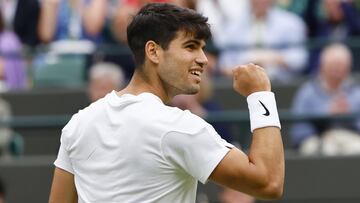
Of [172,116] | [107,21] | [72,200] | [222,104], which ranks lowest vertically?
[72,200]

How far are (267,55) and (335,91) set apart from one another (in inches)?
45.8

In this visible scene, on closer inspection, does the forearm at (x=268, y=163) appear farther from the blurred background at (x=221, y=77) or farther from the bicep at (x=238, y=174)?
the blurred background at (x=221, y=77)

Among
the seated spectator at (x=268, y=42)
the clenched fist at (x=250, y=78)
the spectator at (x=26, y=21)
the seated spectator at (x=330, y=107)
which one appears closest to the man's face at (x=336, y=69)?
the seated spectator at (x=330, y=107)

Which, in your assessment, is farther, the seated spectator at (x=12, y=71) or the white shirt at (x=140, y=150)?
the seated spectator at (x=12, y=71)

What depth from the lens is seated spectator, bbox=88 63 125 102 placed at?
10.5 metres

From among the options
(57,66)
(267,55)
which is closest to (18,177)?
(57,66)

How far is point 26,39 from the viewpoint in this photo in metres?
12.6

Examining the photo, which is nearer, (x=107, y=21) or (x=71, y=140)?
(x=71, y=140)

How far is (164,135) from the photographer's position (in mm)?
4383

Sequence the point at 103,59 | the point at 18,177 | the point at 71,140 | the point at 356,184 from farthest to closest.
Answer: the point at 103,59 → the point at 18,177 → the point at 356,184 → the point at 71,140

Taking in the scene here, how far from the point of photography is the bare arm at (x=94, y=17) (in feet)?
39.8

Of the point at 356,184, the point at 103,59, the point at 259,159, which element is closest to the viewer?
the point at 259,159

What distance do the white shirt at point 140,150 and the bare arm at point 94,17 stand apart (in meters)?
7.53

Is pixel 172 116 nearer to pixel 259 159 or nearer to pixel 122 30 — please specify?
pixel 259 159
